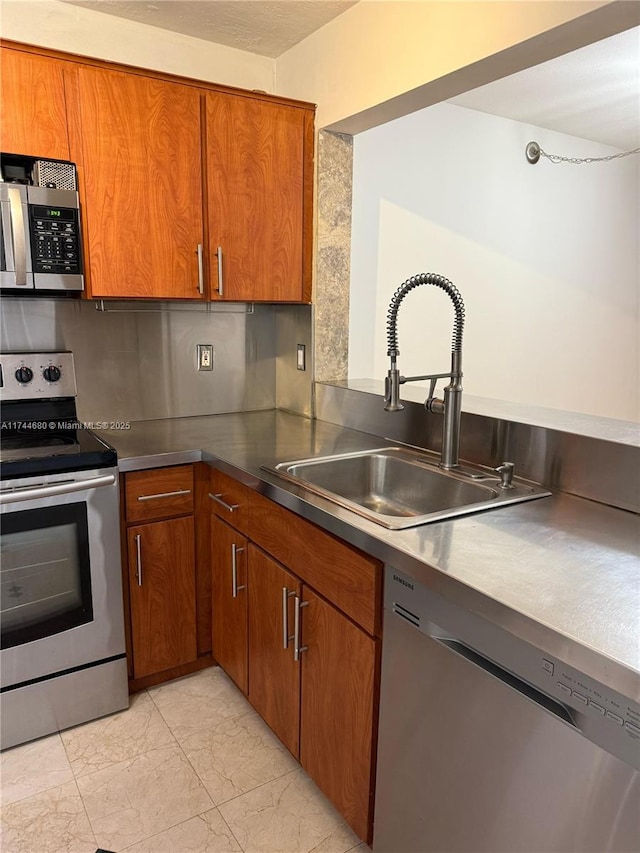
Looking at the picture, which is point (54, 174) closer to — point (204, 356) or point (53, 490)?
point (204, 356)

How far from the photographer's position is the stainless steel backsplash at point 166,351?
2.29m

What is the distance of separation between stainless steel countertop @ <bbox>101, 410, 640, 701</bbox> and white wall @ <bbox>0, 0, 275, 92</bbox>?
152cm

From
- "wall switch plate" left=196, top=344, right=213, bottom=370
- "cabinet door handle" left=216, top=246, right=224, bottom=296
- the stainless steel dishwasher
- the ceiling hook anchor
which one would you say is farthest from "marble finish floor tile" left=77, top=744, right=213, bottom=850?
the ceiling hook anchor

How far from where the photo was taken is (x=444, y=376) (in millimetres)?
1762

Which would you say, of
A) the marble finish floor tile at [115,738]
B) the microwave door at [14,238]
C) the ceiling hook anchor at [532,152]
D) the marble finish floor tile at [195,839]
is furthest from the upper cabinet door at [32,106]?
the ceiling hook anchor at [532,152]

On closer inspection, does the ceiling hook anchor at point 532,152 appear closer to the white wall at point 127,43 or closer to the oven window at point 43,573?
the white wall at point 127,43

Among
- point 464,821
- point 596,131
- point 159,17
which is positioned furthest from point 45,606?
point 596,131

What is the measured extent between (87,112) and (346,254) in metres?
1.10

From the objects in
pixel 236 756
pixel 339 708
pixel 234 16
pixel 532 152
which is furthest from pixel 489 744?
pixel 532 152

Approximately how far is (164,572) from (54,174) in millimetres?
1379

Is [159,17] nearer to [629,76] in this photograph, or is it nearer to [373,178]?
[373,178]

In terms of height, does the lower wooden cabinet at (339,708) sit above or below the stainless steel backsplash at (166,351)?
below

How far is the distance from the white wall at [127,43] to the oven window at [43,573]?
5.17 feet

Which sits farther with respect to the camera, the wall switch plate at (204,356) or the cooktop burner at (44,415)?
the wall switch plate at (204,356)
